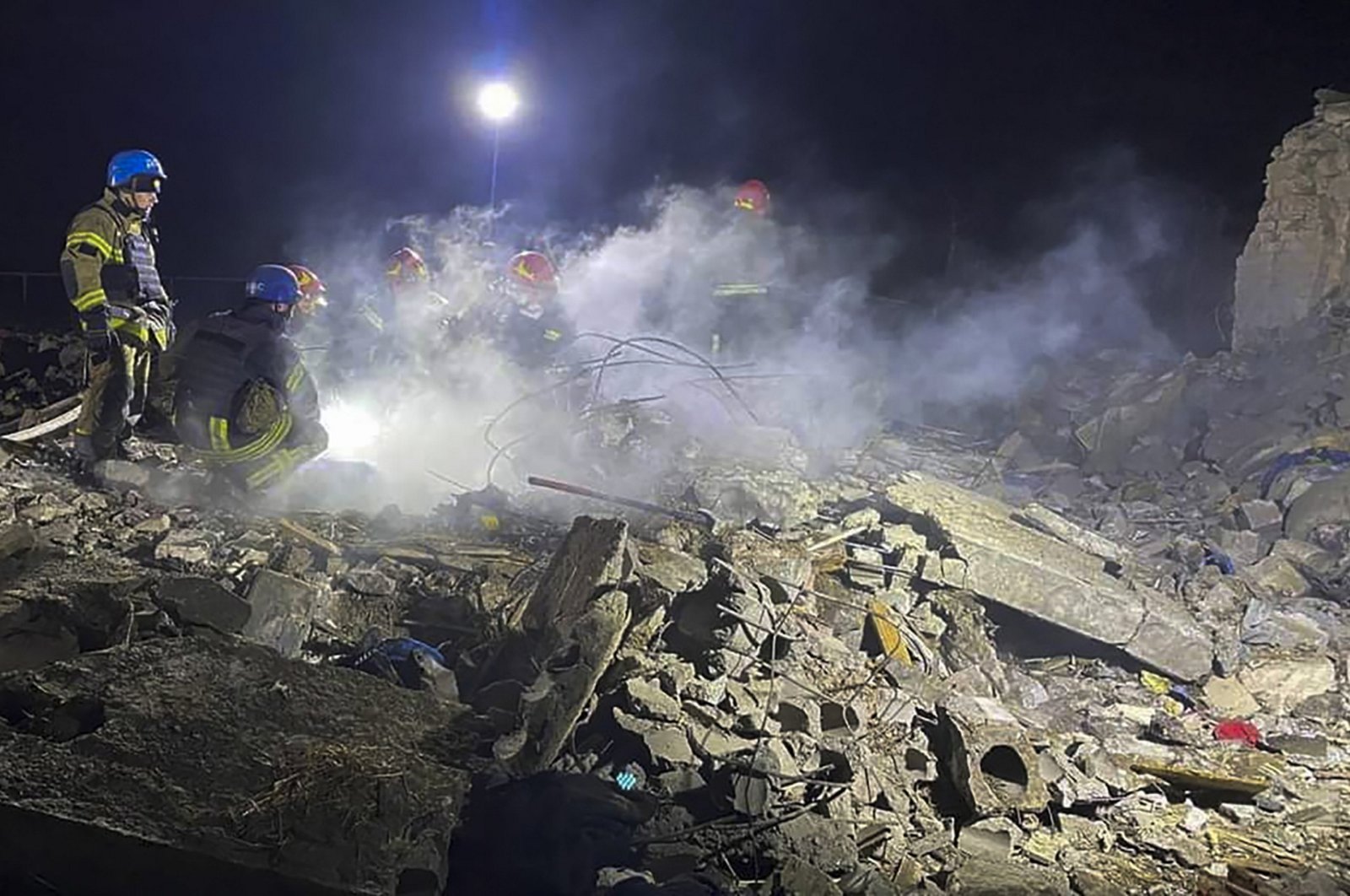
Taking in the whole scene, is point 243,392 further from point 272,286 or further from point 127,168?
point 127,168

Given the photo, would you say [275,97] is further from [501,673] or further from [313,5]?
A: [501,673]

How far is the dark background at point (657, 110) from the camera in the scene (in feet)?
62.5

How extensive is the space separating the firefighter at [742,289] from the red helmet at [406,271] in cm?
374

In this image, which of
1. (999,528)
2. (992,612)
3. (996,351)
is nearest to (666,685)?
(992,612)

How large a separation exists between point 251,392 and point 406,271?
14.8ft

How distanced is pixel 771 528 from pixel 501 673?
8.80 feet

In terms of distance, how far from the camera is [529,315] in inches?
398

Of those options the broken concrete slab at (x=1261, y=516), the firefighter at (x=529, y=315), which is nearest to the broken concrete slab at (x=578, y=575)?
the firefighter at (x=529, y=315)

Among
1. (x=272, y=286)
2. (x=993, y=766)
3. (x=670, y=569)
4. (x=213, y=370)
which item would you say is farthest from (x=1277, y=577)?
(x=213, y=370)

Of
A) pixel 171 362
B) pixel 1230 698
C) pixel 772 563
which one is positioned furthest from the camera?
pixel 171 362

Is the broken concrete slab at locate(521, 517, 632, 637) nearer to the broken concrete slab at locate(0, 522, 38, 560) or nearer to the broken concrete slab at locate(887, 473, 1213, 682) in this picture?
the broken concrete slab at locate(887, 473, 1213, 682)

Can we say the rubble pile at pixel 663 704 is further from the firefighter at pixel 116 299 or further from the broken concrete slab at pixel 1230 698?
the firefighter at pixel 116 299

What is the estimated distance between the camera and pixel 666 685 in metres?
4.43

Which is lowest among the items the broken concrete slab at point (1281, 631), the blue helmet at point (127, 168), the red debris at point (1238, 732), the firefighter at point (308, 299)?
the red debris at point (1238, 732)
